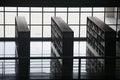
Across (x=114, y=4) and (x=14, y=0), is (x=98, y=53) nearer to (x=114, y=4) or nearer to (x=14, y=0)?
(x=114, y=4)

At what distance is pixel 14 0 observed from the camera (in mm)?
10633

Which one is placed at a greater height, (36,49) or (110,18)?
(110,18)

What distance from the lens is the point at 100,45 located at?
1086 centimetres

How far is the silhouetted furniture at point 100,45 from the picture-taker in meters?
9.15

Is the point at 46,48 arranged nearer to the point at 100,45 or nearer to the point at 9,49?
the point at 9,49

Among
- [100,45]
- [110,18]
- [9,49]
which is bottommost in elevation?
[9,49]

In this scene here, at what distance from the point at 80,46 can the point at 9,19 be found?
13920mm

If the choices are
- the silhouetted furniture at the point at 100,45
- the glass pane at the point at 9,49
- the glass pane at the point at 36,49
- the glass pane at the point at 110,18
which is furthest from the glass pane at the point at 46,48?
the glass pane at the point at 110,18

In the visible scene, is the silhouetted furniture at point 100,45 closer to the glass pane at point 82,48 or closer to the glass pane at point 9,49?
the glass pane at point 82,48

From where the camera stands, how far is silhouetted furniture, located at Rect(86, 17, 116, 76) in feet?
30.0

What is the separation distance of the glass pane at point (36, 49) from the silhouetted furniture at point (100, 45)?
5.99 feet

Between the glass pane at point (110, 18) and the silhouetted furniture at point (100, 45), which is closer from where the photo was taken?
the silhouetted furniture at point (100, 45)

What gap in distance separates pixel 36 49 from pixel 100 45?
11.1ft

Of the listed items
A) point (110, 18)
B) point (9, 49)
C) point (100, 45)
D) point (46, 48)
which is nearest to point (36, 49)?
point (46, 48)
